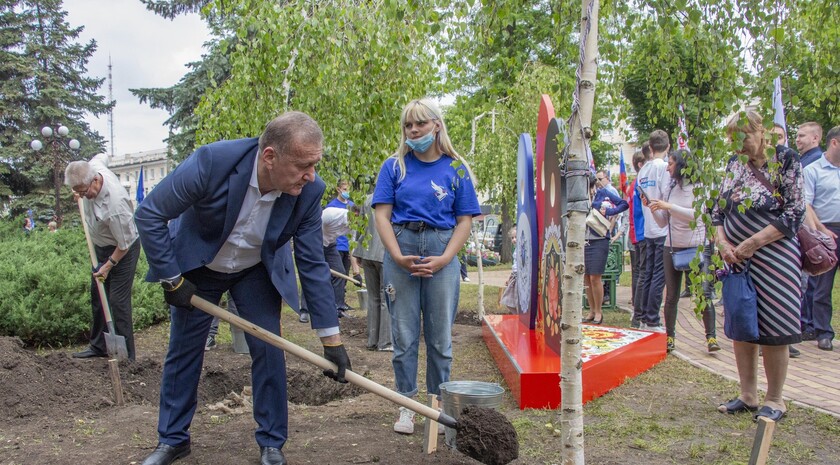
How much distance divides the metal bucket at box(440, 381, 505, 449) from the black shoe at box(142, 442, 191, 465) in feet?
4.39

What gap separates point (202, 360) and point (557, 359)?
8.44 feet

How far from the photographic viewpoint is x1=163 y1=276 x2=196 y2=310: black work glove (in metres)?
3.03

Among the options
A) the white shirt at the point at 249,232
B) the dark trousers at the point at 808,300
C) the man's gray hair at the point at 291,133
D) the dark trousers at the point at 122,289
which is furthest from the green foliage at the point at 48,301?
the dark trousers at the point at 808,300

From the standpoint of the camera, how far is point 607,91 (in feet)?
12.8

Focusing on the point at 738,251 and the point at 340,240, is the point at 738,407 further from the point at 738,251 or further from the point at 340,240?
the point at 340,240

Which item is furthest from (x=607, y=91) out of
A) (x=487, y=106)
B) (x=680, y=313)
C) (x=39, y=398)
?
(x=680, y=313)

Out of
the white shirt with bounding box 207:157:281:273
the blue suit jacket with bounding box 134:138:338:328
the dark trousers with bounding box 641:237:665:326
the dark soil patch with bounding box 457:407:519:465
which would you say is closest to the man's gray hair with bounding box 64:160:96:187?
the blue suit jacket with bounding box 134:138:338:328

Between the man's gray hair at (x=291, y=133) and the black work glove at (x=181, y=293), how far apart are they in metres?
0.74

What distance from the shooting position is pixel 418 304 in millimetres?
3883

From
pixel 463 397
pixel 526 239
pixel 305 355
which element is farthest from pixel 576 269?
pixel 526 239

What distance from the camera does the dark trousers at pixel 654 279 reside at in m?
6.92

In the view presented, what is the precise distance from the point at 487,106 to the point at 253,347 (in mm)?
1655

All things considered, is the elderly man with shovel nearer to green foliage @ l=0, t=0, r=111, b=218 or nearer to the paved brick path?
the paved brick path

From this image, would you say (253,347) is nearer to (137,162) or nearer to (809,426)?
(809,426)
